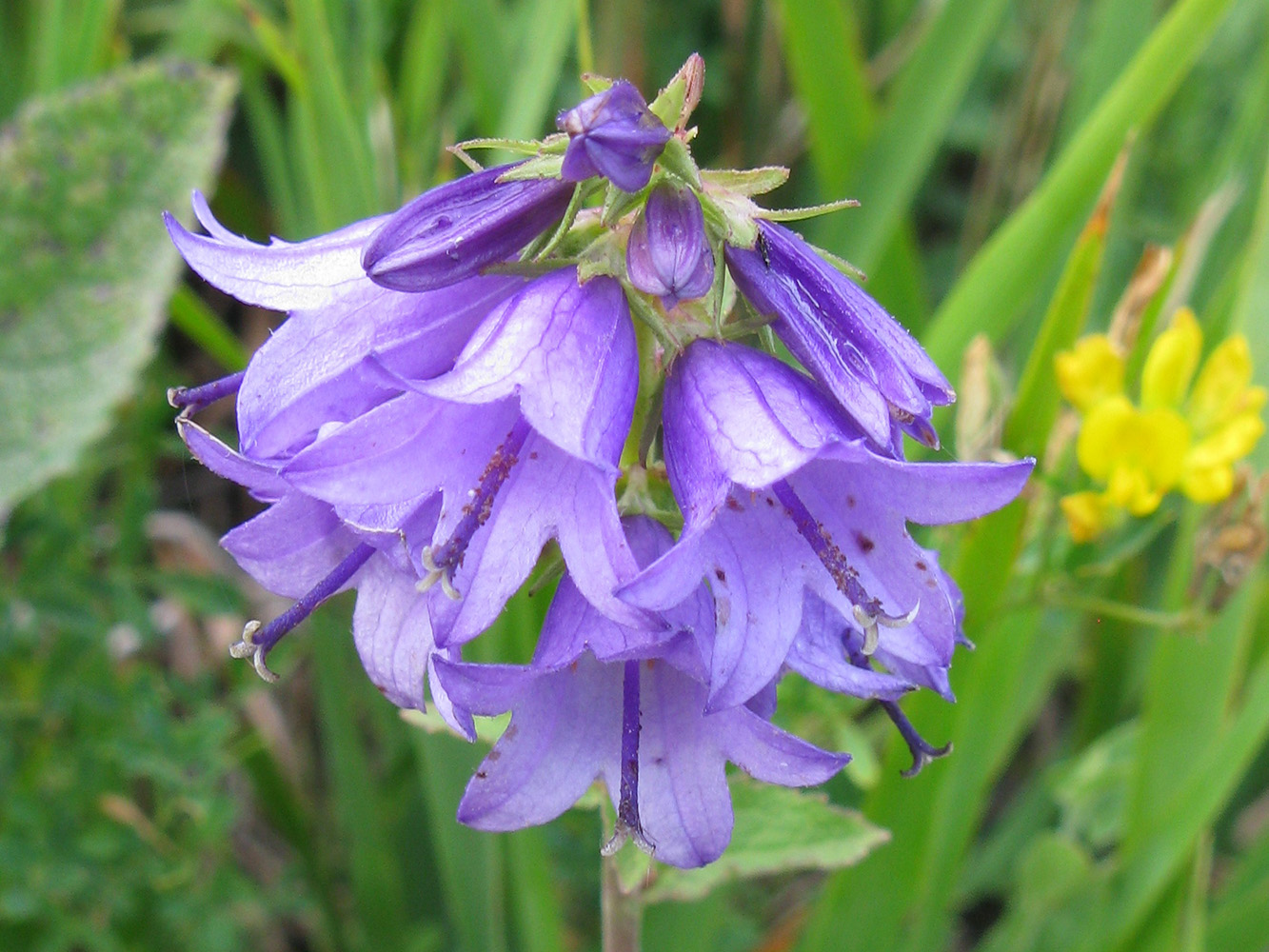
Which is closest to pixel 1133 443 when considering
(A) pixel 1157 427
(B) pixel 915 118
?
A: (A) pixel 1157 427

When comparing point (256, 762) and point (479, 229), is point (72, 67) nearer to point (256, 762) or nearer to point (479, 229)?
point (256, 762)

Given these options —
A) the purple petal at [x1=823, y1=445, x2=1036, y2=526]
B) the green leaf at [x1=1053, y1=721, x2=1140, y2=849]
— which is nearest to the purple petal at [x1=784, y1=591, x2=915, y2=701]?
the purple petal at [x1=823, y1=445, x2=1036, y2=526]

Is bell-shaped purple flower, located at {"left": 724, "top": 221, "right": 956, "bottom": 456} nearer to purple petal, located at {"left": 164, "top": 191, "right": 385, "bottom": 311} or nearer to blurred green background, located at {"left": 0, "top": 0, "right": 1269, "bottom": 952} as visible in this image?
purple petal, located at {"left": 164, "top": 191, "right": 385, "bottom": 311}

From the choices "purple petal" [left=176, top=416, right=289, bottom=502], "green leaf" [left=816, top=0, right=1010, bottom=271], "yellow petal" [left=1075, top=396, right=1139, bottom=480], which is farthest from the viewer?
"green leaf" [left=816, top=0, right=1010, bottom=271]

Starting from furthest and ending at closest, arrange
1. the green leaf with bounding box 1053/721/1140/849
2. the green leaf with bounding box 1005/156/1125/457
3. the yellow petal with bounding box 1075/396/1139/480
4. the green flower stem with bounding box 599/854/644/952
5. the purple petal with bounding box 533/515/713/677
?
the green leaf with bounding box 1053/721/1140/849, the yellow petal with bounding box 1075/396/1139/480, the green leaf with bounding box 1005/156/1125/457, the green flower stem with bounding box 599/854/644/952, the purple petal with bounding box 533/515/713/677

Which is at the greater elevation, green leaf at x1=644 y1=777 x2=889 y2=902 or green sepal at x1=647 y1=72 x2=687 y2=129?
green sepal at x1=647 y1=72 x2=687 y2=129

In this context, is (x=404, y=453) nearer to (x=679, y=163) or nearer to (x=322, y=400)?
(x=322, y=400)

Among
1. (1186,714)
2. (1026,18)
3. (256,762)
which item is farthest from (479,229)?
(1026,18)

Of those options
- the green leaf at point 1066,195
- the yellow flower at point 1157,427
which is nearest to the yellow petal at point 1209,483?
the yellow flower at point 1157,427
